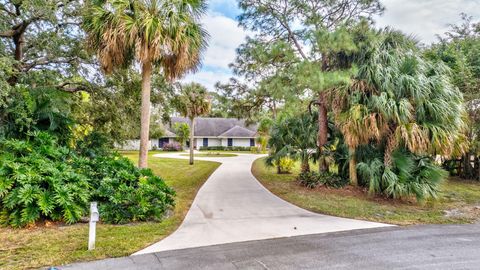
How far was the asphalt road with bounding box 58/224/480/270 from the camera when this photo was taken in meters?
4.05

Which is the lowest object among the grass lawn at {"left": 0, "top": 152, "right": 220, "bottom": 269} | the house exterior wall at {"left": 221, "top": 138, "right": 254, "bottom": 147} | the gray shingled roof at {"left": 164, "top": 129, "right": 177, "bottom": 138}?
the grass lawn at {"left": 0, "top": 152, "right": 220, "bottom": 269}

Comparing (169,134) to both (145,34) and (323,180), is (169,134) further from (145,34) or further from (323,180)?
(145,34)

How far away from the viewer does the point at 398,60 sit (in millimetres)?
9297

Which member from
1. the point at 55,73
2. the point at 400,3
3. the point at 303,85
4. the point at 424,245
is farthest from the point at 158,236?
the point at 400,3

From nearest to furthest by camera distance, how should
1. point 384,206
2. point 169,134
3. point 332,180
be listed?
point 384,206, point 332,180, point 169,134

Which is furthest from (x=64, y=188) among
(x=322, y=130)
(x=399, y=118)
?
(x=322, y=130)

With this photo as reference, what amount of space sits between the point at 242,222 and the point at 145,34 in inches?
212

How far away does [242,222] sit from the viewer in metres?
6.42

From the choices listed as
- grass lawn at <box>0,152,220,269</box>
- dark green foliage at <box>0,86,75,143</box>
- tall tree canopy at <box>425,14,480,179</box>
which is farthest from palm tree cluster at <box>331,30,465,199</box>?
dark green foliage at <box>0,86,75,143</box>

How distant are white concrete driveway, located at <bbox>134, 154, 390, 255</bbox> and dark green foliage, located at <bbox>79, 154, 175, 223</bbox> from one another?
2.62ft

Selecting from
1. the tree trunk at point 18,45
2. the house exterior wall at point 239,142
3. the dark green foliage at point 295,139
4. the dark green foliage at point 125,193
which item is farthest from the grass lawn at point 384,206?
the house exterior wall at point 239,142

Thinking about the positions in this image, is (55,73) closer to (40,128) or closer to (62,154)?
(40,128)

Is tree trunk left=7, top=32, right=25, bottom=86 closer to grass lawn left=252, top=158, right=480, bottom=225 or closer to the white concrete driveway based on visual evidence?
the white concrete driveway

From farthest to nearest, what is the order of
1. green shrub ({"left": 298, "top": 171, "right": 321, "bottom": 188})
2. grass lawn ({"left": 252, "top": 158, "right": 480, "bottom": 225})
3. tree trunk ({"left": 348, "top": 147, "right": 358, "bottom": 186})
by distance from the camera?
green shrub ({"left": 298, "top": 171, "right": 321, "bottom": 188}) → tree trunk ({"left": 348, "top": 147, "right": 358, "bottom": 186}) → grass lawn ({"left": 252, "top": 158, "right": 480, "bottom": 225})
